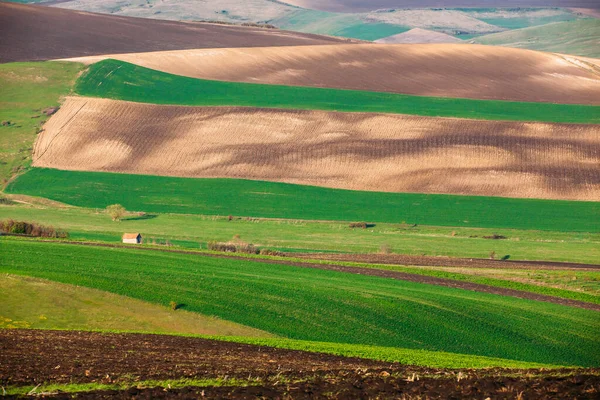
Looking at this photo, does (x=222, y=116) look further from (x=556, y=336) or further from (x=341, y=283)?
(x=556, y=336)

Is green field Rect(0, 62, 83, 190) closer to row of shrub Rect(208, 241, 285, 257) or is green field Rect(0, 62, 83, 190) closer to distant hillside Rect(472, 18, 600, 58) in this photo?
row of shrub Rect(208, 241, 285, 257)

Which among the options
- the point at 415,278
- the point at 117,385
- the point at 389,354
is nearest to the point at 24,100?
the point at 415,278

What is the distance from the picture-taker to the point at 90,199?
57531 mm

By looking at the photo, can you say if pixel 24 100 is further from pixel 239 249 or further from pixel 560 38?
pixel 560 38

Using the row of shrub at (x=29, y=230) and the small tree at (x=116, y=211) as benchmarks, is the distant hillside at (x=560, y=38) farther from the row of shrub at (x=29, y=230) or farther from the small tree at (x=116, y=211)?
the row of shrub at (x=29, y=230)

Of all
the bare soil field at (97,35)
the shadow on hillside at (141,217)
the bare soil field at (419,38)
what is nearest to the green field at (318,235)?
the shadow on hillside at (141,217)

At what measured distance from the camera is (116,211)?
5262 centimetres

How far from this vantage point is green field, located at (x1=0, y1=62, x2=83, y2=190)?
63600 mm

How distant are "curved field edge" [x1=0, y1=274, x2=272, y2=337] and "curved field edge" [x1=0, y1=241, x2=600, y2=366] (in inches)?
26.6

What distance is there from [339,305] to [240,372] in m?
10.9

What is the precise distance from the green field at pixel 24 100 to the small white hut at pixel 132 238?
60.4ft

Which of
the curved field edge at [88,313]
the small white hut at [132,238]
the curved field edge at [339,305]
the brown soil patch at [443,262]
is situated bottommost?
the brown soil patch at [443,262]

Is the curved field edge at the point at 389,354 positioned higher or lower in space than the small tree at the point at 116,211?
higher

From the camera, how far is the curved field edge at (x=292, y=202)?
54656 mm
